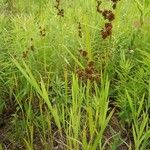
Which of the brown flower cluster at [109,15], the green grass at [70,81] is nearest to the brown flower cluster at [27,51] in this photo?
the green grass at [70,81]

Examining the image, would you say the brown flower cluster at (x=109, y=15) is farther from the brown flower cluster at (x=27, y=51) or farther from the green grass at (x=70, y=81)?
the brown flower cluster at (x=27, y=51)

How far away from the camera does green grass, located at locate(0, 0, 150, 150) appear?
175 centimetres

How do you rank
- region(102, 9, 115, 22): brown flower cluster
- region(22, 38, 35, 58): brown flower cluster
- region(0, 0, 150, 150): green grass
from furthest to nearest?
region(22, 38, 35, 58): brown flower cluster < region(0, 0, 150, 150): green grass < region(102, 9, 115, 22): brown flower cluster

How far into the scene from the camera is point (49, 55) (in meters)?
2.09

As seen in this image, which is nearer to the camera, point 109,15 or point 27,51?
point 109,15

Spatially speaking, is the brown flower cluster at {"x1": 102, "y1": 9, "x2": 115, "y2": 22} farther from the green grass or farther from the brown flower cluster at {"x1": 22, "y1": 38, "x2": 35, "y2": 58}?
the brown flower cluster at {"x1": 22, "y1": 38, "x2": 35, "y2": 58}

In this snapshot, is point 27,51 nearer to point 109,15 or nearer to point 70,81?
point 70,81

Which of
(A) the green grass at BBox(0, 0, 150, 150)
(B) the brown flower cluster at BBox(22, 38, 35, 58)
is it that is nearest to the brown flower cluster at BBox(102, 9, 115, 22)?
(A) the green grass at BBox(0, 0, 150, 150)

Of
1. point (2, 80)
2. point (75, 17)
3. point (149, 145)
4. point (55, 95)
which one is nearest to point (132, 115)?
point (149, 145)

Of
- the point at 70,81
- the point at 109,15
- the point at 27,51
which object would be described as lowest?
the point at 70,81

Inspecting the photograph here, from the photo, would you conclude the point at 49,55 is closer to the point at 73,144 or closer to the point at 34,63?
the point at 34,63

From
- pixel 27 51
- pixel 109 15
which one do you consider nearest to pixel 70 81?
pixel 27 51

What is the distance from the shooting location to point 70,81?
6.45 ft

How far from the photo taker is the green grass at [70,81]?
5.73 ft
